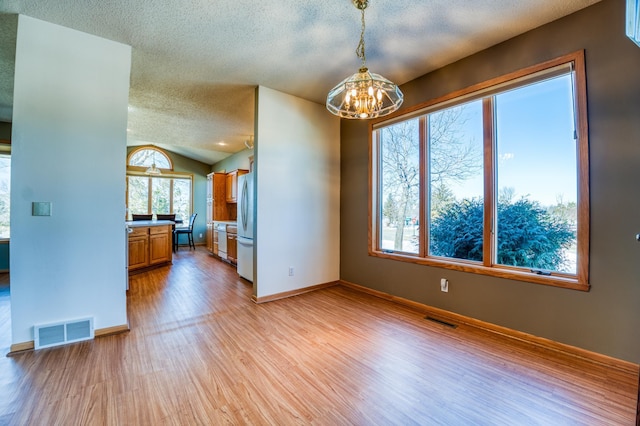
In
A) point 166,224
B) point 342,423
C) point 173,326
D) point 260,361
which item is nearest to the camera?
point 342,423

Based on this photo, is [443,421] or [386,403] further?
[386,403]

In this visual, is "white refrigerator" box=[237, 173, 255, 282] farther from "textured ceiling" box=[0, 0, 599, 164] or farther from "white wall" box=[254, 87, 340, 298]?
"textured ceiling" box=[0, 0, 599, 164]

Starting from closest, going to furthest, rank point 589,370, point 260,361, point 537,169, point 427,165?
point 589,370 < point 260,361 < point 537,169 < point 427,165

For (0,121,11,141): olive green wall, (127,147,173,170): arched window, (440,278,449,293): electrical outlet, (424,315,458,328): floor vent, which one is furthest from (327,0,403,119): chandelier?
(127,147,173,170): arched window

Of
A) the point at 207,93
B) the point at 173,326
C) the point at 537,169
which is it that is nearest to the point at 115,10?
the point at 207,93

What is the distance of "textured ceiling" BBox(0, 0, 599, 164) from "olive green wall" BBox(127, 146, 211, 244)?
499 cm

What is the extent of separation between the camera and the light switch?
2193 mm

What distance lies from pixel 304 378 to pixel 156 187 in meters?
8.36

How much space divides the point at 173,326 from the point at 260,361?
1.20 metres

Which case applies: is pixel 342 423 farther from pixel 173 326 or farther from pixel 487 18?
pixel 487 18

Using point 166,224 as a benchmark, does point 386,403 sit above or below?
below

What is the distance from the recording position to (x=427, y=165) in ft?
10.4

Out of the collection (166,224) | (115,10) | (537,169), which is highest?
(115,10)

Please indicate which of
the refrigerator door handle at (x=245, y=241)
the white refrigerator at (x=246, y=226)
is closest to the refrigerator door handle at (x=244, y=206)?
the white refrigerator at (x=246, y=226)
